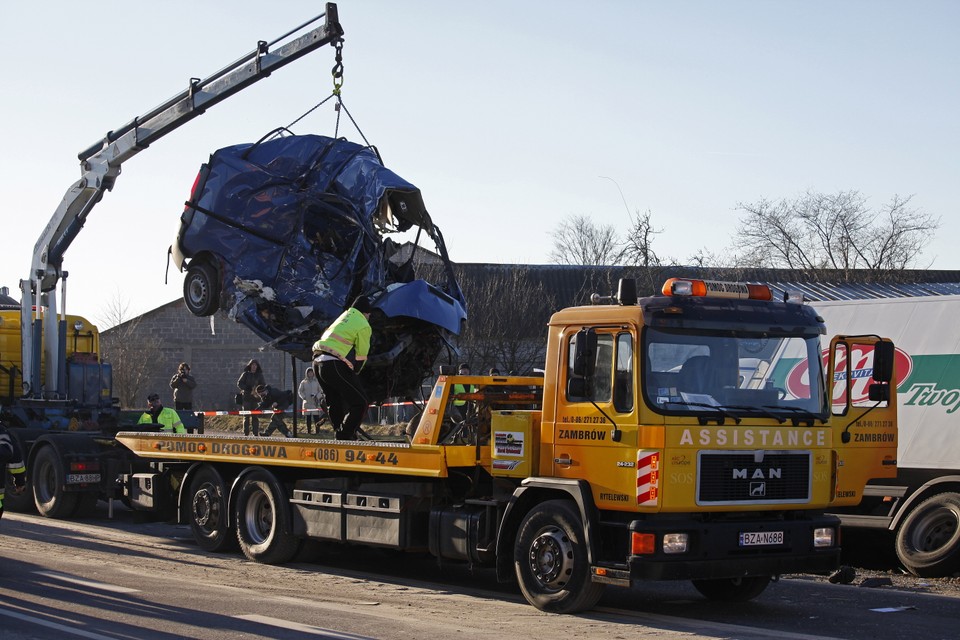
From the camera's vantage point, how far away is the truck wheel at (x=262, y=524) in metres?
11.4

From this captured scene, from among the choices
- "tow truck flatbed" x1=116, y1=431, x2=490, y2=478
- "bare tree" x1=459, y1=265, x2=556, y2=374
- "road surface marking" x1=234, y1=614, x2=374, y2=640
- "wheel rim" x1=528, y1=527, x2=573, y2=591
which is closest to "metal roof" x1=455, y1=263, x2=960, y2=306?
"bare tree" x1=459, y1=265, x2=556, y2=374

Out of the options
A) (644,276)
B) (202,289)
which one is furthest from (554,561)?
(644,276)

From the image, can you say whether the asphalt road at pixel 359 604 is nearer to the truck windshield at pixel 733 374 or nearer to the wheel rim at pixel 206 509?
the wheel rim at pixel 206 509

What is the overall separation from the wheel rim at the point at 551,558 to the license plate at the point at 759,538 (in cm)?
124

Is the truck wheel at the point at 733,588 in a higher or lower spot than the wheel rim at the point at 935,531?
lower

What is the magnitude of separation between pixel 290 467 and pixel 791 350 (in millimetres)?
4864

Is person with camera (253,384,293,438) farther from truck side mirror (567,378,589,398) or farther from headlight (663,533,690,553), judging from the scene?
headlight (663,533,690,553)

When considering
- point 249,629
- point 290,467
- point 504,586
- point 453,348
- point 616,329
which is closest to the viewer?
point 249,629

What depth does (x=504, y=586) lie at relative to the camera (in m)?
10.5

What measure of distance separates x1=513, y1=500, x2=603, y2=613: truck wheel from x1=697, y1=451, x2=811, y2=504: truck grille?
95 cm

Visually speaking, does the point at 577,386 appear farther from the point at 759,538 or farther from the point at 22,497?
the point at 22,497

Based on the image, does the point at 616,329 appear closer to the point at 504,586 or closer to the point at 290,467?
the point at 504,586

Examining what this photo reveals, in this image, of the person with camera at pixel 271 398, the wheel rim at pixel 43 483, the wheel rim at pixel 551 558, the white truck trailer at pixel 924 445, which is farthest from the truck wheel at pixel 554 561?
the wheel rim at pixel 43 483

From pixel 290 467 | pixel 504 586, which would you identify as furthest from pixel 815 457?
pixel 290 467
